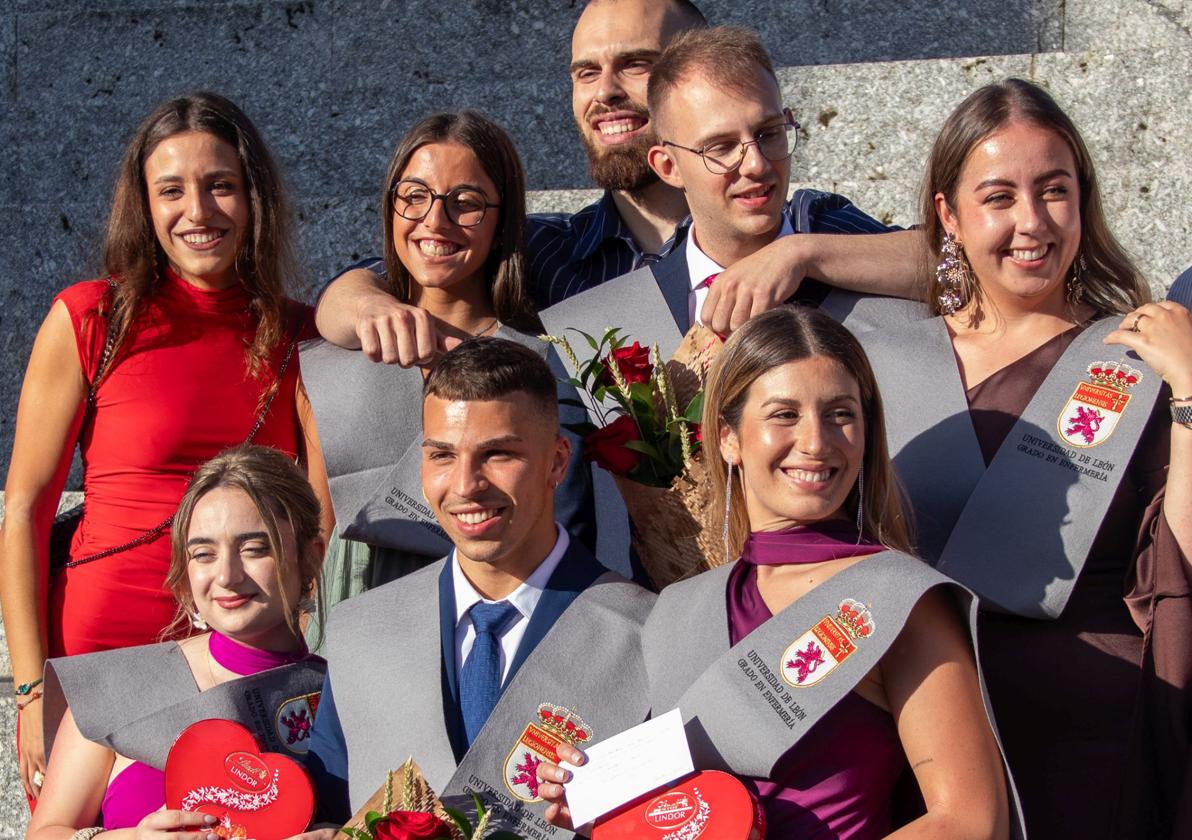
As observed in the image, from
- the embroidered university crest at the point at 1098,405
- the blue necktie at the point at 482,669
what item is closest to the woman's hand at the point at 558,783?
the blue necktie at the point at 482,669

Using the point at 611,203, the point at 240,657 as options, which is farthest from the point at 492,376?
the point at 611,203

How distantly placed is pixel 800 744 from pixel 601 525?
2.71 feet

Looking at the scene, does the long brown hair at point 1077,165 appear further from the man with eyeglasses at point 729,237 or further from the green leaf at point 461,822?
the green leaf at point 461,822

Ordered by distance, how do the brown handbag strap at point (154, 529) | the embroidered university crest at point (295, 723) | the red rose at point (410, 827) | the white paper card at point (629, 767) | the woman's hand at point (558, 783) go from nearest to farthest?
the red rose at point (410, 827) < the white paper card at point (629, 767) < the woman's hand at point (558, 783) < the embroidered university crest at point (295, 723) < the brown handbag strap at point (154, 529)

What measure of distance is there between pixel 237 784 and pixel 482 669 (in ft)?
1.46

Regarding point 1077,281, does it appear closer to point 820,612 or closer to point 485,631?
point 820,612

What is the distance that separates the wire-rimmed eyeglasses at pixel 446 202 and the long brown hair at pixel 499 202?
0.16ft

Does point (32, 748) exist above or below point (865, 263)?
below

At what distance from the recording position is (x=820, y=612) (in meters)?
2.43

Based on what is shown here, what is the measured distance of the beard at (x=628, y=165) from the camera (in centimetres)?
387

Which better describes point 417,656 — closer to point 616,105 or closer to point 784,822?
point 784,822

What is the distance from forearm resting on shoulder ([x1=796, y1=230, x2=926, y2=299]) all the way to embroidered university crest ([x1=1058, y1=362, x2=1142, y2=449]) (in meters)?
0.43

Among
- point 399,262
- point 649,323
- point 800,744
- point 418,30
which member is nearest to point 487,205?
point 399,262

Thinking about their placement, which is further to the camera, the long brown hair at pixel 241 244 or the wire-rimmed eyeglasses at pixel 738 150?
the long brown hair at pixel 241 244
